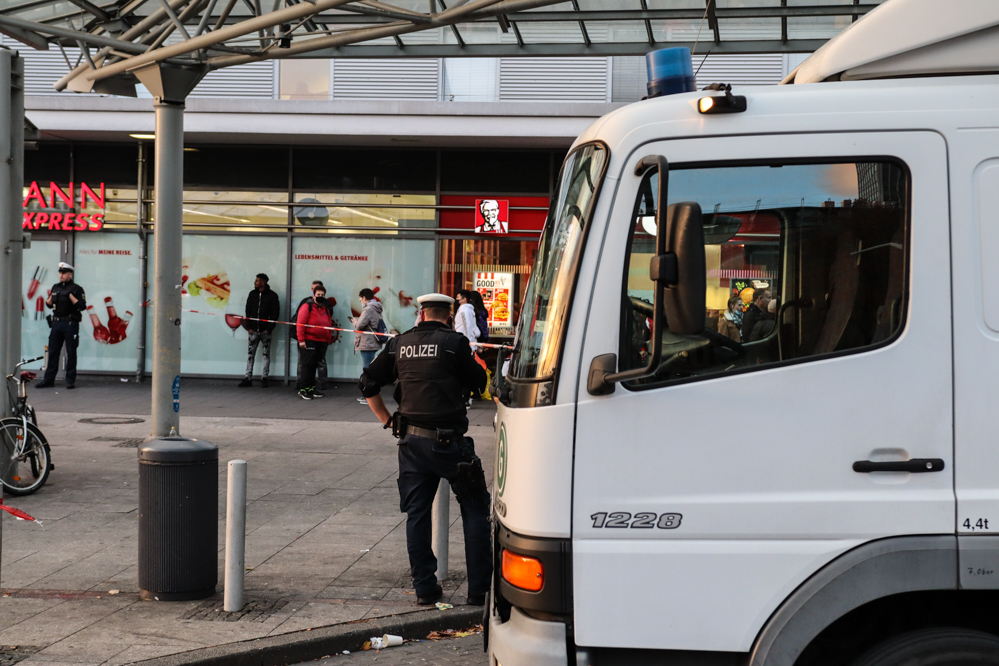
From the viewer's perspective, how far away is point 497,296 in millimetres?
16984

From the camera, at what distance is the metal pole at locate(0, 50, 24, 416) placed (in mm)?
7344

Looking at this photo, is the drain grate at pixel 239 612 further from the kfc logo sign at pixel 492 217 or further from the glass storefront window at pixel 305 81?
the glass storefront window at pixel 305 81

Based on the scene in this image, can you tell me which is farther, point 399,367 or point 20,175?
point 20,175

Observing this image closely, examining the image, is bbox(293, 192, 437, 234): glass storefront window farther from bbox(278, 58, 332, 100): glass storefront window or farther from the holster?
the holster

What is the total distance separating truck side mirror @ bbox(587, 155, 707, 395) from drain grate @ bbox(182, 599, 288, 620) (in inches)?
132

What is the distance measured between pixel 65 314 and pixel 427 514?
482 inches

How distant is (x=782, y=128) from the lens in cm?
321

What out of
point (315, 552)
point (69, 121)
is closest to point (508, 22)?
point (315, 552)

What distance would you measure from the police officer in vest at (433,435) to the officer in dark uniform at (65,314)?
11801 mm

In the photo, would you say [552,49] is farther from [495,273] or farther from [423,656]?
A: [495,273]

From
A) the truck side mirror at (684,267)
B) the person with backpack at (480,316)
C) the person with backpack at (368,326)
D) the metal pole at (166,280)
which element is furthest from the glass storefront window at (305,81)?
the truck side mirror at (684,267)

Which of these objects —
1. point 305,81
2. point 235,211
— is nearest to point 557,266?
point 305,81

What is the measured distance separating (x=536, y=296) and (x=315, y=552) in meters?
3.92

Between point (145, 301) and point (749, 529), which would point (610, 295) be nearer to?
point (749, 529)
